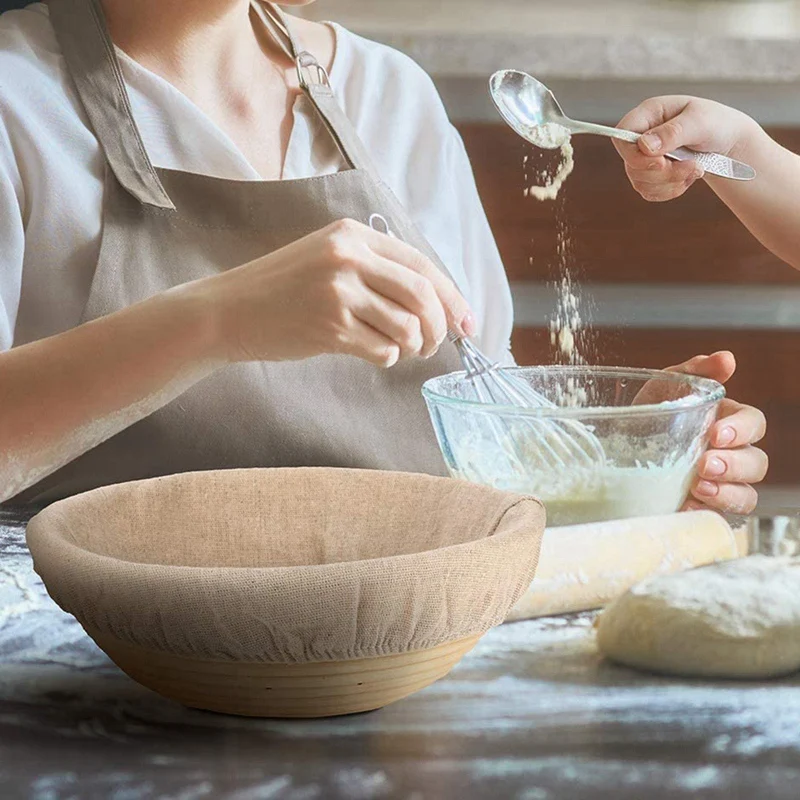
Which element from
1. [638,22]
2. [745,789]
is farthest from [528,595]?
[638,22]

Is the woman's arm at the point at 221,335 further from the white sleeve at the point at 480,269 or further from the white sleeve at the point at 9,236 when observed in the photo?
the white sleeve at the point at 480,269

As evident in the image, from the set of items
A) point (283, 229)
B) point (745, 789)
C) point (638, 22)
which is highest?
point (638, 22)

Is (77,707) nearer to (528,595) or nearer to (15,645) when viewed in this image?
(15,645)

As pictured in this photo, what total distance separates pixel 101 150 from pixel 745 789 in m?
0.62

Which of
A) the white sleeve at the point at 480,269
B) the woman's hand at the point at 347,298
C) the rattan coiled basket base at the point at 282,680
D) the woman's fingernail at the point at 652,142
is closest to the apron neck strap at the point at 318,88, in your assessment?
the white sleeve at the point at 480,269

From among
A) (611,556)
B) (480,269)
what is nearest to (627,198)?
(480,269)

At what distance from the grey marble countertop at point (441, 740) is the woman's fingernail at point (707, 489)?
0.88 feet

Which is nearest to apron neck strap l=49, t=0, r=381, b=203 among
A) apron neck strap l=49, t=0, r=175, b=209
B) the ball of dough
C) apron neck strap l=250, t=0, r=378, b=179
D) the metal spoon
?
apron neck strap l=49, t=0, r=175, b=209

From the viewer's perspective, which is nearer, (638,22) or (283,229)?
(283,229)

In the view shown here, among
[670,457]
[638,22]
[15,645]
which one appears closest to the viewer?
[15,645]

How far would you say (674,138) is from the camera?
78cm

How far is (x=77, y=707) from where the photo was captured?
406 millimetres

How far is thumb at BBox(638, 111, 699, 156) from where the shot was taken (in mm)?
761

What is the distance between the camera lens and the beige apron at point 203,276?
0.77 metres
